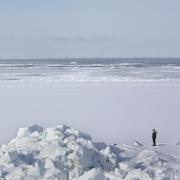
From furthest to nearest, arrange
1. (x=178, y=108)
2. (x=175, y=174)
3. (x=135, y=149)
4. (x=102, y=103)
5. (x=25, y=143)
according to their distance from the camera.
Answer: (x=102, y=103), (x=178, y=108), (x=135, y=149), (x=25, y=143), (x=175, y=174)

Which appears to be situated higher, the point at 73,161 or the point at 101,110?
the point at 73,161

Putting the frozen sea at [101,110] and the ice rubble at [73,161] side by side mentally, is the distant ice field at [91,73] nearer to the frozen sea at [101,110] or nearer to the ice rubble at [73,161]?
the frozen sea at [101,110]

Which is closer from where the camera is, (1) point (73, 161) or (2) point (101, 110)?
(1) point (73, 161)

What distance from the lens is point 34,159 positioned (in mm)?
10117

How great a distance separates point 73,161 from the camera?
9844 mm

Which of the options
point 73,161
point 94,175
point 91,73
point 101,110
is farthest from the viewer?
point 91,73

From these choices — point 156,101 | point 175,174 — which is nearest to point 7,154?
point 175,174

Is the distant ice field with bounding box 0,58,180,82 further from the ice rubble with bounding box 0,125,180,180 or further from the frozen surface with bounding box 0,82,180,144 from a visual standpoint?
the ice rubble with bounding box 0,125,180,180

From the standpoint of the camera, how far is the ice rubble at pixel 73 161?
31.3 feet

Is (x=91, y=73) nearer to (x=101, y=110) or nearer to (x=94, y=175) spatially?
(x=101, y=110)

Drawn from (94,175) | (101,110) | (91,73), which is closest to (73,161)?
(94,175)

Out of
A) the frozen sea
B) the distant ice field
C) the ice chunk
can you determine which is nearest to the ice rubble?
the ice chunk

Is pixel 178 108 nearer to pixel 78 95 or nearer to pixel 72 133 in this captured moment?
pixel 78 95

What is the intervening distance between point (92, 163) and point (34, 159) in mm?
1332
